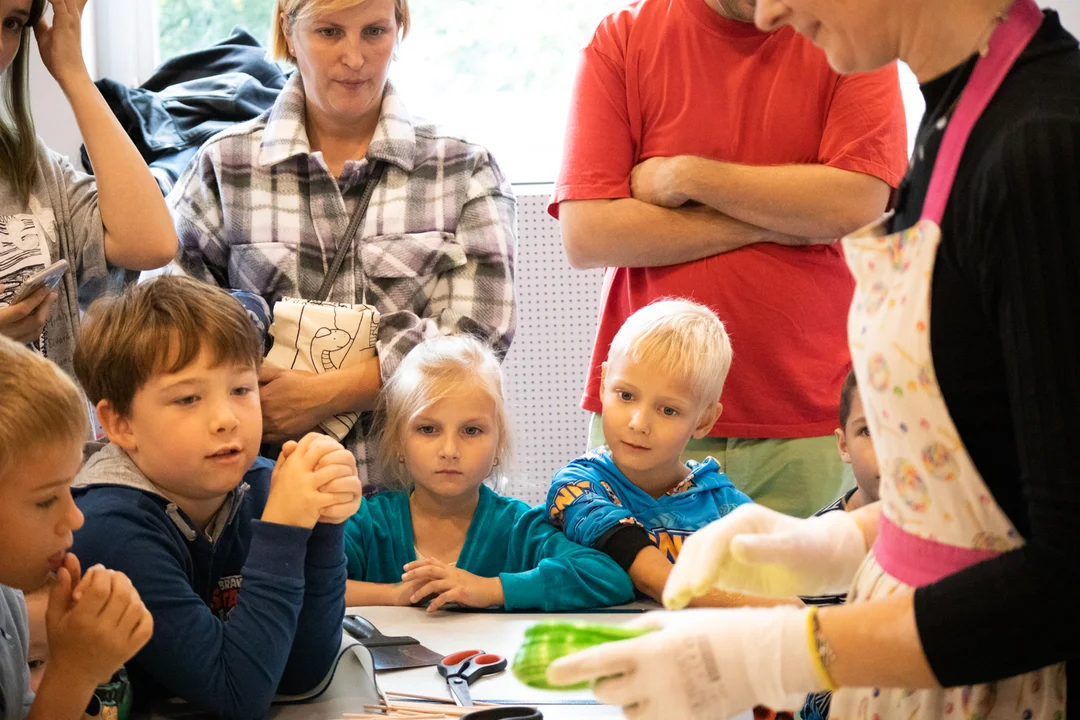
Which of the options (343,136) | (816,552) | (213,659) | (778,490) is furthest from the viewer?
(343,136)

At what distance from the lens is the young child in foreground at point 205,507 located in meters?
1.37

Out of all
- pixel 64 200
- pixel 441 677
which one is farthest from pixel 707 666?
pixel 64 200

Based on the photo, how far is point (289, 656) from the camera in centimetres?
144

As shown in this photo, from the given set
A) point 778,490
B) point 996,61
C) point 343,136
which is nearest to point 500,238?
point 343,136

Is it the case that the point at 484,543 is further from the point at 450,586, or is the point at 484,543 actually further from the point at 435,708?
the point at 435,708

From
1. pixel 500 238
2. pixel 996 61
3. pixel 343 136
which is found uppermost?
pixel 996 61

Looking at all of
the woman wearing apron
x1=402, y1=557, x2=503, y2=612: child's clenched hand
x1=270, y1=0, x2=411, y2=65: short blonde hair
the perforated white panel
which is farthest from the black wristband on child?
the perforated white panel

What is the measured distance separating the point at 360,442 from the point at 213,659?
2.52 feet

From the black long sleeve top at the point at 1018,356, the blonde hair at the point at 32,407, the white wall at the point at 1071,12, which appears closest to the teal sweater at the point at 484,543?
the blonde hair at the point at 32,407

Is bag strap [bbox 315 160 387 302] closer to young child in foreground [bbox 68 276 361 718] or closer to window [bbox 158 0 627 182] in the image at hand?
young child in foreground [bbox 68 276 361 718]

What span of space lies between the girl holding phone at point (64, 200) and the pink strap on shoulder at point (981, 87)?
1.38 metres

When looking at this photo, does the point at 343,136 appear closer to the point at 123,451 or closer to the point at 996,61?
the point at 123,451

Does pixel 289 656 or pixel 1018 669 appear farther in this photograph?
pixel 289 656

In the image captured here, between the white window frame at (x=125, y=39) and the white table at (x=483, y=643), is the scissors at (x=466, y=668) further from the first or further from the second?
the white window frame at (x=125, y=39)
